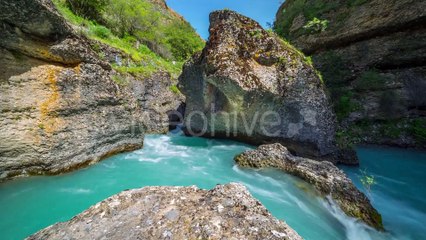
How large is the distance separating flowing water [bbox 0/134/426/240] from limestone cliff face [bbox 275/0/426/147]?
394cm

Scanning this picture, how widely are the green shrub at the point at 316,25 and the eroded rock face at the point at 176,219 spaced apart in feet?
55.1

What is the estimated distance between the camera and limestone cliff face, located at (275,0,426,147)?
12.3m

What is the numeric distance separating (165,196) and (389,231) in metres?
4.93

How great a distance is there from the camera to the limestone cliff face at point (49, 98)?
513cm

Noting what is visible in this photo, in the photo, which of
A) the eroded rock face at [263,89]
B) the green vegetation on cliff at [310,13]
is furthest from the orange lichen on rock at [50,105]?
the green vegetation on cliff at [310,13]

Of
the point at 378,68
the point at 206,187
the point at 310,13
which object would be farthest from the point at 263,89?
the point at 310,13

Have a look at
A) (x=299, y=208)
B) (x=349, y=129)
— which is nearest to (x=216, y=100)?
(x=299, y=208)

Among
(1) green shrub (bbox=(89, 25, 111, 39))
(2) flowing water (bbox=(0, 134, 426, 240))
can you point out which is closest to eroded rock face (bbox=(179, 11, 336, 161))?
(2) flowing water (bbox=(0, 134, 426, 240))

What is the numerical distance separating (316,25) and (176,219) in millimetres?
17924

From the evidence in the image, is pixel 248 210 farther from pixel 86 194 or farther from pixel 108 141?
pixel 108 141

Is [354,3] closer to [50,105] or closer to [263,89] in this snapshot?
[263,89]

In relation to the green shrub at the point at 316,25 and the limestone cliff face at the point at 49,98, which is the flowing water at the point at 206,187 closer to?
the limestone cliff face at the point at 49,98

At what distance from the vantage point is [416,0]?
11953 mm

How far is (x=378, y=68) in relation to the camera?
45.8ft
